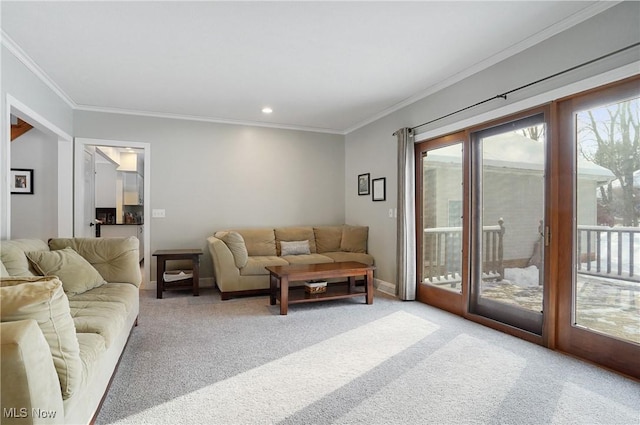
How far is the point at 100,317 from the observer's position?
87.3 inches

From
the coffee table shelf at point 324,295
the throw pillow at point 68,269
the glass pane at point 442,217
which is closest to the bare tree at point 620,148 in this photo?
the glass pane at point 442,217

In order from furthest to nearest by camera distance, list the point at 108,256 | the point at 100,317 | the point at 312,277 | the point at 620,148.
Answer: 1. the point at 312,277
2. the point at 108,256
3. the point at 620,148
4. the point at 100,317

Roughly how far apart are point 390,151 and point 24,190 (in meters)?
4.92

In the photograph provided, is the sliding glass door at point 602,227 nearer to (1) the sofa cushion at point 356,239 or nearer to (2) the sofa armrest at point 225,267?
(1) the sofa cushion at point 356,239

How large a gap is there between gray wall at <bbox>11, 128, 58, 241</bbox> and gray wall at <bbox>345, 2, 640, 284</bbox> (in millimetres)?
4322

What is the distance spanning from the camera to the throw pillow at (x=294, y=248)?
5281 mm

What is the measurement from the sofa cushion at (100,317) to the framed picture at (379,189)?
362 cm

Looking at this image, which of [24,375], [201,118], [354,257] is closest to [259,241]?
[354,257]

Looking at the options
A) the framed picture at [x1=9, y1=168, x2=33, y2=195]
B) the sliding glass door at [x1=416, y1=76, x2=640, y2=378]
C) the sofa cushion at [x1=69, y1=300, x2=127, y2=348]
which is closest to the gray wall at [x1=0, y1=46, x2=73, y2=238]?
the framed picture at [x1=9, y1=168, x2=33, y2=195]

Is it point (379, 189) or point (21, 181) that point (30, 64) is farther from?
point (379, 189)

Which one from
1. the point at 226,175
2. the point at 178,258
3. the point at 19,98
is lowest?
the point at 178,258

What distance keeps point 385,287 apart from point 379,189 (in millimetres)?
1437

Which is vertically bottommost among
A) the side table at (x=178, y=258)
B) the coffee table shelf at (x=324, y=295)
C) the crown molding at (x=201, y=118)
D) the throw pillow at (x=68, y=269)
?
the coffee table shelf at (x=324, y=295)

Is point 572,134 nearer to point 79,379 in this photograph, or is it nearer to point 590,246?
point 590,246
